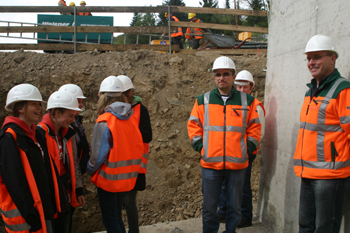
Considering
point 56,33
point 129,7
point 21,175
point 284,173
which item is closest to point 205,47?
point 129,7

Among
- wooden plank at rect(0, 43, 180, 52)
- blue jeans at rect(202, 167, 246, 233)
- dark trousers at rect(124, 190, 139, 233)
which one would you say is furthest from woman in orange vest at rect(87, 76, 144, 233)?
wooden plank at rect(0, 43, 180, 52)

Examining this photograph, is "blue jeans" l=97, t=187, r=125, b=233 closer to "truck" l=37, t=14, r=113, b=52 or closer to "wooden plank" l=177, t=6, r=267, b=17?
"truck" l=37, t=14, r=113, b=52

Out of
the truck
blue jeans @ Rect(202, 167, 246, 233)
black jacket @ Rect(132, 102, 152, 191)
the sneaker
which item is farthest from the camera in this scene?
the truck

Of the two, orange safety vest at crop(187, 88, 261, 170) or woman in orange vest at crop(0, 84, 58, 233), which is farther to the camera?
orange safety vest at crop(187, 88, 261, 170)

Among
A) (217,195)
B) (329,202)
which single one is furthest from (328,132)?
(217,195)

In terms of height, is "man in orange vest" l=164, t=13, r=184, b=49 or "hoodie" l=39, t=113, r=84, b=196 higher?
"man in orange vest" l=164, t=13, r=184, b=49

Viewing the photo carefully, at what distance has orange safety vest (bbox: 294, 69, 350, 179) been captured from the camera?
2.50m

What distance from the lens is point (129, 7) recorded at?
9.12 metres

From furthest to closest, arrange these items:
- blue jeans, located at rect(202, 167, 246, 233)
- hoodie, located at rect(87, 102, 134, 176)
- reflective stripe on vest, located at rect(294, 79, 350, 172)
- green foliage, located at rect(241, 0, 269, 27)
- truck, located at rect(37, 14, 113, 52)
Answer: green foliage, located at rect(241, 0, 269, 27)
truck, located at rect(37, 14, 113, 52)
blue jeans, located at rect(202, 167, 246, 233)
hoodie, located at rect(87, 102, 134, 176)
reflective stripe on vest, located at rect(294, 79, 350, 172)

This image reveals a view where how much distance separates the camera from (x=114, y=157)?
9.89 ft

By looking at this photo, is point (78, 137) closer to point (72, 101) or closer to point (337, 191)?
point (72, 101)

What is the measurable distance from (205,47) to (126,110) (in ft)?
26.2

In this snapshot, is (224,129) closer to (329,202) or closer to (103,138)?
(329,202)

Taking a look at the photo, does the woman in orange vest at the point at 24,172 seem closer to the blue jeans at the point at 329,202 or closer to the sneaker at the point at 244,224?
the blue jeans at the point at 329,202
